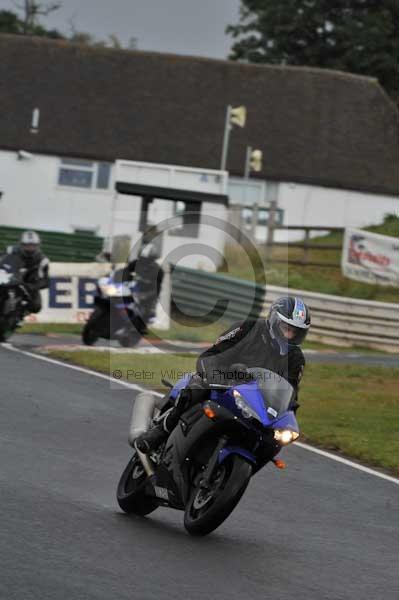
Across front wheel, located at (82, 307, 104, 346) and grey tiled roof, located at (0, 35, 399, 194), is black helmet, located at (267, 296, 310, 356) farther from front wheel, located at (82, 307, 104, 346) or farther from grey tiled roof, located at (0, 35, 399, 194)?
grey tiled roof, located at (0, 35, 399, 194)

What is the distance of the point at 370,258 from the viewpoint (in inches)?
1129

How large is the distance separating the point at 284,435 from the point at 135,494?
4.18 ft

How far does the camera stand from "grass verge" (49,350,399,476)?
44.0ft

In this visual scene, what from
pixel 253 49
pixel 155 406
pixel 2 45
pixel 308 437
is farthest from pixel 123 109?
pixel 155 406

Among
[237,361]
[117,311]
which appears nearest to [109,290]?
[117,311]

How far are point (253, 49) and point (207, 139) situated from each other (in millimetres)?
16644

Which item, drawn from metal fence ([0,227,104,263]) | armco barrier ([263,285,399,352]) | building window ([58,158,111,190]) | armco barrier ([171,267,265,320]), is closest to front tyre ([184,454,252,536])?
armco barrier ([263,285,399,352])

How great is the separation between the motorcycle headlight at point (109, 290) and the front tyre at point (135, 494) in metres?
11.0

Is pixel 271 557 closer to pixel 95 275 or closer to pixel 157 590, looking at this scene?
pixel 157 590

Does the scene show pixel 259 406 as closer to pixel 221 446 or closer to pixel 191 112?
pixel 221 446

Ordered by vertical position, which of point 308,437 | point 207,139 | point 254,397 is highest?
point 207,139

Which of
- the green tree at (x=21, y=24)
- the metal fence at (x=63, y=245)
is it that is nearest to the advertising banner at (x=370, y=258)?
the metal fence at (x=63, y=245)

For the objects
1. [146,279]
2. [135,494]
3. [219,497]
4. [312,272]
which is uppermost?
[312,272]

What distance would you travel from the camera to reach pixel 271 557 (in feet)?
25.5
